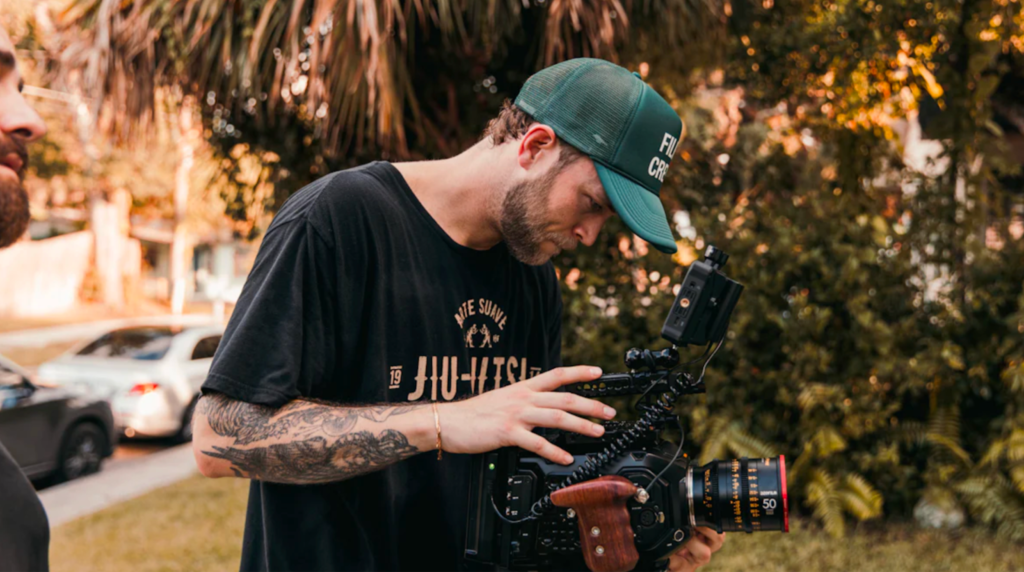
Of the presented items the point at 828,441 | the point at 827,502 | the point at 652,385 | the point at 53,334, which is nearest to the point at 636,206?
the point at 652,385

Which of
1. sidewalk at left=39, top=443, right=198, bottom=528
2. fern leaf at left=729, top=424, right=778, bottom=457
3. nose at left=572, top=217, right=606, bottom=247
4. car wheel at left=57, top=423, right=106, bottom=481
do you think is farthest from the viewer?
car wheel at left=57, top=423, right=106, bottom=481

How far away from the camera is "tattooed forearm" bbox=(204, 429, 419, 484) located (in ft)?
4.45

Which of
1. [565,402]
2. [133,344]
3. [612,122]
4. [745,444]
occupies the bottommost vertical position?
[133,344]

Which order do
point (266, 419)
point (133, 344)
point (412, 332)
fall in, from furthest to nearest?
point (133, 344), point (412, 332), point (266, 419)

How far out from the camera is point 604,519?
146cm

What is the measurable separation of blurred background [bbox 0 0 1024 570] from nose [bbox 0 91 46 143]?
257 cm

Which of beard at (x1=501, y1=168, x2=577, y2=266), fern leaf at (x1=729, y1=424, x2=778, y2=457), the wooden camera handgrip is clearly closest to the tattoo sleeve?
the wooden camera handgrip

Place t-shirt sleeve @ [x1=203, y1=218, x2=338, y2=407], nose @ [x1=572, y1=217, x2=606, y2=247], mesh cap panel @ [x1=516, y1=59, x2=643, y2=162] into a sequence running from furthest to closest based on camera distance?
nose @ [x1=572, y1=217, x2=606, y2=247] < mesh cap panel @ [x1=516, y1=59, x2=643, y2=162] < t-shirt sleeve @ [x1=203, y1=218, x2=338, y2=407]

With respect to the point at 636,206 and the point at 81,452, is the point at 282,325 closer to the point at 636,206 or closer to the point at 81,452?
the point at 636,206

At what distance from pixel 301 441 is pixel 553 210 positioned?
2.19 ft

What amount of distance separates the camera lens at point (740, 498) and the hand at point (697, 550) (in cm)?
12

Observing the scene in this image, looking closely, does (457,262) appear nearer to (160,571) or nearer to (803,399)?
(803,399)

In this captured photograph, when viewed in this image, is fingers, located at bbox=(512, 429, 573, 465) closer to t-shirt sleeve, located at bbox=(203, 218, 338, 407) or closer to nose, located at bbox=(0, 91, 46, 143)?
t-shirt sleeve, located at bbox=(203, 218, 338, 407)

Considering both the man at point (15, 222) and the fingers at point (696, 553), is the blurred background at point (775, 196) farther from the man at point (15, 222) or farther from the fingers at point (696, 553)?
the fingers at point (696, 553)
